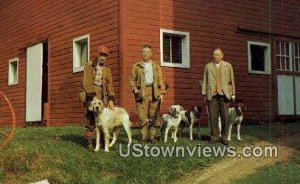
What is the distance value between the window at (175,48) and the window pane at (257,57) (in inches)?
128

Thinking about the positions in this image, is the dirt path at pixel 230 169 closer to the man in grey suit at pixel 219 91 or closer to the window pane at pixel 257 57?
the man in grey suit at pixel 219 91

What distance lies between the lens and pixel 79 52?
1745cm

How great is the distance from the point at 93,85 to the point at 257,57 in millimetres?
10220

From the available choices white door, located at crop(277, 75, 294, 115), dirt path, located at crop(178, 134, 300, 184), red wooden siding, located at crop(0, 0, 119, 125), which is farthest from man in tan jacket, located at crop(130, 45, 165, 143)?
white door, located at crop(277, 75, 294, 115)

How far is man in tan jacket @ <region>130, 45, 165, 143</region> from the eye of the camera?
10.7m

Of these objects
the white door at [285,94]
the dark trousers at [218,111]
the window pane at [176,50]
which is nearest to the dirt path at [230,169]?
the dark trousers at [218,111]

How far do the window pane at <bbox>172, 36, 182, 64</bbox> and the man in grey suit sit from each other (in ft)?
17.0

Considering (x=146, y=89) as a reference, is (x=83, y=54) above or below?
above

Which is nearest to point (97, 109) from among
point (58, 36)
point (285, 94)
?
point (58, 36)

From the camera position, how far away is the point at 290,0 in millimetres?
19781

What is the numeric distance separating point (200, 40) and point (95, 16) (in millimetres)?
3648

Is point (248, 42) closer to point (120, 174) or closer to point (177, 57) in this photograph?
point (177, 57)

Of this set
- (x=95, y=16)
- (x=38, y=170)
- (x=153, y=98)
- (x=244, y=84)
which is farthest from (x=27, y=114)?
(x=38, y=170)

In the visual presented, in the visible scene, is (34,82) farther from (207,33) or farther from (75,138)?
(75,138)
